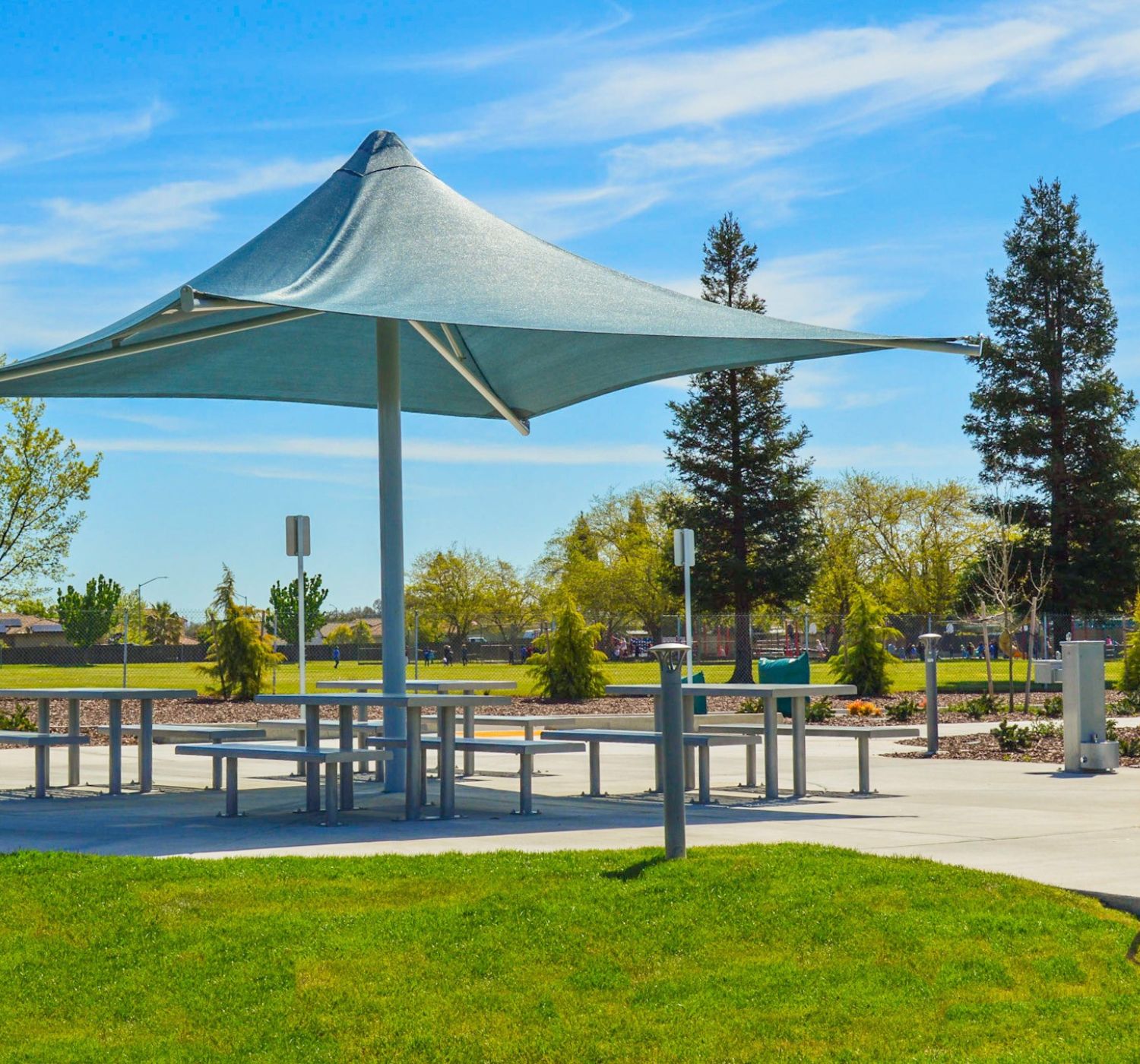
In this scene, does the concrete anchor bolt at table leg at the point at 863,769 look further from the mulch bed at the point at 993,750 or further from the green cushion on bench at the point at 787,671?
the green cushion on bench at the point at 787,671

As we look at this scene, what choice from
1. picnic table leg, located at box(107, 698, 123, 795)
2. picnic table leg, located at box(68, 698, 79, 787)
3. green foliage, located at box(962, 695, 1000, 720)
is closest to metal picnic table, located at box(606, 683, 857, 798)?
picnic table leg, located at box(107, 698, 123, 795)

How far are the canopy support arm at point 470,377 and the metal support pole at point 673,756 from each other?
5.66m

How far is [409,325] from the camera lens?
13.6m

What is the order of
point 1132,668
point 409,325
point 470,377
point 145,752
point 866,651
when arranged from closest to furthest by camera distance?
point 145,752 → point 409,325 → point 470,377 → point 1132,668 → point 866,651

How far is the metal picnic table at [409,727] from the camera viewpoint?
10031mm

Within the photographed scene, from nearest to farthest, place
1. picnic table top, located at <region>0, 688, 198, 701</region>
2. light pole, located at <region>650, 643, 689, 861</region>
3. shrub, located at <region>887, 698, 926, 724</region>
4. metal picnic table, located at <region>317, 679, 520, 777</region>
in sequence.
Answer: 1. light pole, located at <region>650, 643, 689, 861</region>
2. picnic table top, located at <region>0, 688, 198, 701</region>
3. metal picnic table, located at <region>317, 679, 520, 777</region>
4. shrub, located at <region>887, 698, 926, 724</region>

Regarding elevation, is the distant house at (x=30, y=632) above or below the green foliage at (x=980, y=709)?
above

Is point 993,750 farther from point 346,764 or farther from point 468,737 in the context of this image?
point 346,764

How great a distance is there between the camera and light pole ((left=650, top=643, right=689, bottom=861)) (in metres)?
7.03

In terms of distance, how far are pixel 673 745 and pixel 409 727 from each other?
3858 mm

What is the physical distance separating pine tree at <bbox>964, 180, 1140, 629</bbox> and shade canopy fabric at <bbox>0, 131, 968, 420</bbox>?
33340mm

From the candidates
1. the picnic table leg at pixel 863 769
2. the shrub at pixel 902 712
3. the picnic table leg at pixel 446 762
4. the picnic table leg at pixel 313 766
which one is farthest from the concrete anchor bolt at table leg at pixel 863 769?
the shrub at pixel 902 712

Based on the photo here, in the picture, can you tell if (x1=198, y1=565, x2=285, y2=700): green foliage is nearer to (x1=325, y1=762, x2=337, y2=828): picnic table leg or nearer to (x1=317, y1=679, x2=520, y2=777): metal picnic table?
(x1=317, y1=679, x2=520, y2=777): metal picnic table

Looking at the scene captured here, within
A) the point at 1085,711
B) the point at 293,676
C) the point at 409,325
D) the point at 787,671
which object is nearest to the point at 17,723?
the point at 409,325
